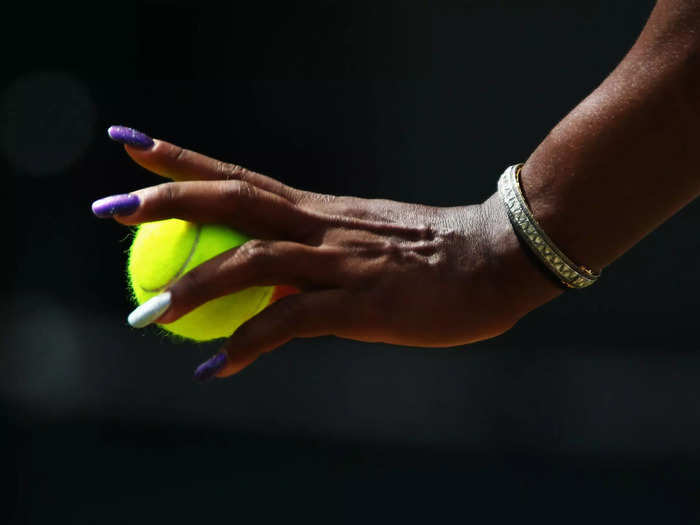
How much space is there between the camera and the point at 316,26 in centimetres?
415

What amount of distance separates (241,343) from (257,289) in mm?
230

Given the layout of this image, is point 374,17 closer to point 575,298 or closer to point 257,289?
point 575,298

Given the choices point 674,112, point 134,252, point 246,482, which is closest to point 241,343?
point 134,252

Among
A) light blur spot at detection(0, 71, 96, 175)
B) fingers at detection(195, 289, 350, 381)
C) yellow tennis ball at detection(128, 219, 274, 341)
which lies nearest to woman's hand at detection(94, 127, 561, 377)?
fingers at detection(195, 289, 350, 381)

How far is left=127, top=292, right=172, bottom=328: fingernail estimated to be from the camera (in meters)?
1.29

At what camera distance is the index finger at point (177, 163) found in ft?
4.59

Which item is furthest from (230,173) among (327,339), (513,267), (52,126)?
(52,126)

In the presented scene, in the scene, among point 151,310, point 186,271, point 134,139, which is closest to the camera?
point 151,310

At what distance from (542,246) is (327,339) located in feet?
8.76

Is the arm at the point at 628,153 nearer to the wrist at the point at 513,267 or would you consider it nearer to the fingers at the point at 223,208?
the wrist at the point at 513,267

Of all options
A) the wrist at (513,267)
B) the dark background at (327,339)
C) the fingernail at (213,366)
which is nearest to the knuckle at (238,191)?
the fingernail at (213,366)

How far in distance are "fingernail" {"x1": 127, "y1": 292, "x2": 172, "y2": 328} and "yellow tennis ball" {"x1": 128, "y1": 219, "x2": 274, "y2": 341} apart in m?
0.17

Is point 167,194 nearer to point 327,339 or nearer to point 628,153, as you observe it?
point 628,153

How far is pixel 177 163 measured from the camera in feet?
4.66
